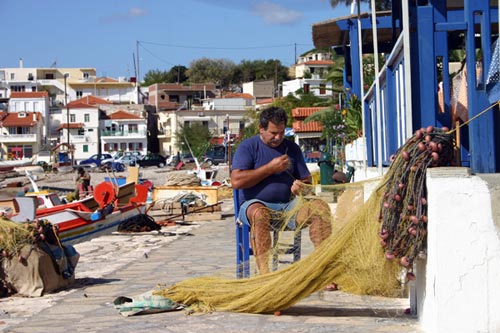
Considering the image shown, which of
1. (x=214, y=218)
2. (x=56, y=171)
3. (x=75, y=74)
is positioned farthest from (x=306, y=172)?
(x=75, y=74)

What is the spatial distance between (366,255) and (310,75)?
108169mm

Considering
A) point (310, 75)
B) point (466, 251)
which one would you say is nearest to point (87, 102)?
point (310, 75)

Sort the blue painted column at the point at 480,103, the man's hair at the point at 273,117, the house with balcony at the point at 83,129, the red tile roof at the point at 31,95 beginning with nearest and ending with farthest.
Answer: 1. the blue painted column at the point at 480,103
2. the man's hair at the point at 273,117
3. the house with balcony at the point at 83,129
4. the red tile roof at the point at 31,95

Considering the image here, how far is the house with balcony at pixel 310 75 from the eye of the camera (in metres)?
92.2

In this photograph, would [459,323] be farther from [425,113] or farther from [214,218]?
[214,218]

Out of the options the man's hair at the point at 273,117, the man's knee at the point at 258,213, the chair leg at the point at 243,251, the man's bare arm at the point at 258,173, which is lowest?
the chair leg at the point at 243,251

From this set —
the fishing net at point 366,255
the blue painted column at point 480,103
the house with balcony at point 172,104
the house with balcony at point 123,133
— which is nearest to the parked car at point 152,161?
the house with balcony at point 172,104

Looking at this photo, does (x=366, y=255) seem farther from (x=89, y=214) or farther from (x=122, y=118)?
(x=122, y=118)

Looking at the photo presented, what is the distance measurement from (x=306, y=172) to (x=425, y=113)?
115cm

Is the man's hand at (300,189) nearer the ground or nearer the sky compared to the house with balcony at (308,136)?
nearer the ground

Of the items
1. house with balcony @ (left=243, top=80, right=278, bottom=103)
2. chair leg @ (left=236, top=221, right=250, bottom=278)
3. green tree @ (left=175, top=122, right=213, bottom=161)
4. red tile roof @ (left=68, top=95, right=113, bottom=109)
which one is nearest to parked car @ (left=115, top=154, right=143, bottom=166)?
green tree @ (left=175, top=122, right=213, bottom=161)

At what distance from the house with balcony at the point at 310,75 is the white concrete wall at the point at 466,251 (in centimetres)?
7348

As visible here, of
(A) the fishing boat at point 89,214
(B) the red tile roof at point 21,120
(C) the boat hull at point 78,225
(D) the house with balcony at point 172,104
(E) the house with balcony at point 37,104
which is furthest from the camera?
(E) the house with balcony at point 37,104

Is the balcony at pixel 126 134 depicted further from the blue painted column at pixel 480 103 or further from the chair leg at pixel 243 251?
the blue painted column at pixel 480 103
